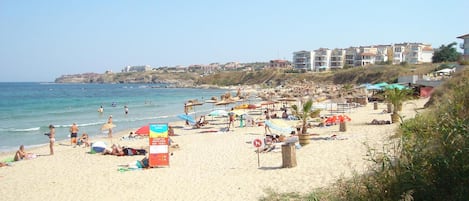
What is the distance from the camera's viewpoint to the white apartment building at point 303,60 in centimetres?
12100

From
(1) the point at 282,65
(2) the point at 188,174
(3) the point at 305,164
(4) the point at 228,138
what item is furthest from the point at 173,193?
(1) the point at 282,65

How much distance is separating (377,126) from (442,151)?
557 inches

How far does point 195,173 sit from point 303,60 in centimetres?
11492

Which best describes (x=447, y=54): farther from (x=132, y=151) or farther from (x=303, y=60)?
(x=132, y=151)

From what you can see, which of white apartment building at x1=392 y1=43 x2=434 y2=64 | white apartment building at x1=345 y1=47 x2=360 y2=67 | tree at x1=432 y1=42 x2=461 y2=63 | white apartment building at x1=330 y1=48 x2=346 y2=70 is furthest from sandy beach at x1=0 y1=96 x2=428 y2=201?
white apartment building at x1=330 y1=48 x2=346 y2=70

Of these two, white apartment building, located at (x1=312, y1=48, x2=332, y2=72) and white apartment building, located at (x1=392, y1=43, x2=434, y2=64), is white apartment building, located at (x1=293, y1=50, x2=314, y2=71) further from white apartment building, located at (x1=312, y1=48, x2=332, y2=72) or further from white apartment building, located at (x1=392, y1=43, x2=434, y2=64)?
white apartment building, located at (x1=392, y1=43, x2=434, y2=64)

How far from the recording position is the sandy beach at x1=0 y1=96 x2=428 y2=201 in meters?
9.73

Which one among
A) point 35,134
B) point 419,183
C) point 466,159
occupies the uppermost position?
point 466,159

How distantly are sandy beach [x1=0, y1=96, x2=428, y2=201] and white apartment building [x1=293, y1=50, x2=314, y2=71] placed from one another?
10552 centimetres

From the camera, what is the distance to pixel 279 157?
13.1m

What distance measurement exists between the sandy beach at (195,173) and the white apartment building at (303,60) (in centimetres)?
10552

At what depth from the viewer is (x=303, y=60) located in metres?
124

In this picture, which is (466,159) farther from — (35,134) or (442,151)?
(35,134)

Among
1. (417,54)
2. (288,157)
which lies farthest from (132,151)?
(417,54)
